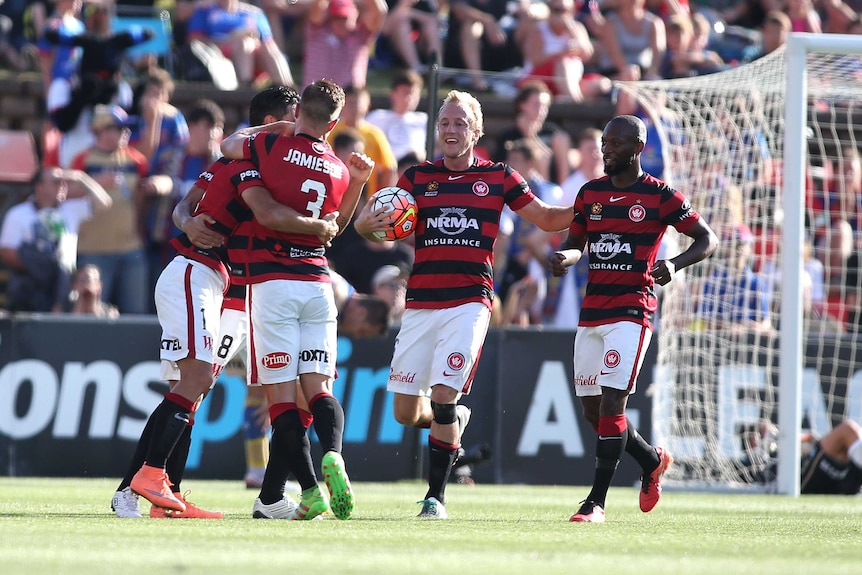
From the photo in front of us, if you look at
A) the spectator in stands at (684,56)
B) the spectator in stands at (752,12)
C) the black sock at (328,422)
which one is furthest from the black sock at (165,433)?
the spectator in stands at (752,12)

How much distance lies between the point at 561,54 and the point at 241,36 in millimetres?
3891

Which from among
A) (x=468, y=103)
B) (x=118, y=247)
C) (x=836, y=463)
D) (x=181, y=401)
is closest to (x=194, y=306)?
(x=181, y=401)

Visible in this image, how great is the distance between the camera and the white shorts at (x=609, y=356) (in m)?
7.80

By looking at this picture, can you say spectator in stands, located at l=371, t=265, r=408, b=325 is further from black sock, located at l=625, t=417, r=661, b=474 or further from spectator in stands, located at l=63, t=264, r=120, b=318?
black sock, located at l=625, t=417, r=661, b=474

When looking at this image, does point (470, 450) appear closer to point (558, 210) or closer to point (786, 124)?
point (786, 124)

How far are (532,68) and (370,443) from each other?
6374 millimetres

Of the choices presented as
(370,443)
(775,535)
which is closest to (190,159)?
(370,443)

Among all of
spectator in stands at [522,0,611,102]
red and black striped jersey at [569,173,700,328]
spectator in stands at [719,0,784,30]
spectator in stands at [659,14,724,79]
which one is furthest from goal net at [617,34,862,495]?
spectator in stands at [719,0,784,30]

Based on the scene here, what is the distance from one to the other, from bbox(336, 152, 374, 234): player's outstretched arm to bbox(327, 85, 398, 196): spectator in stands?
238 inches

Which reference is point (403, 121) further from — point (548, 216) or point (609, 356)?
point (609, 356)

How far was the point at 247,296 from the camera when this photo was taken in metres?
7.86

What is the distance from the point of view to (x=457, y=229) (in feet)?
25.8

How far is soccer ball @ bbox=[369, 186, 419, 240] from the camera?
779 centimetres

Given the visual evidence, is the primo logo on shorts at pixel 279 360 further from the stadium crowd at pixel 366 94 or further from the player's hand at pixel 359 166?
the stadium crowd at pixel 366 94
